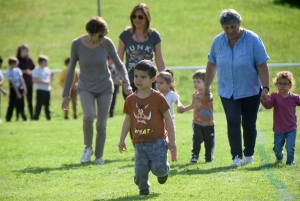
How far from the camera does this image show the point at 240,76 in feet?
32.8

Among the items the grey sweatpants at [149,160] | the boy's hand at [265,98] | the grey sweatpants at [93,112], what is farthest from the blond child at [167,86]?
the grey sweatpants at [149,160]

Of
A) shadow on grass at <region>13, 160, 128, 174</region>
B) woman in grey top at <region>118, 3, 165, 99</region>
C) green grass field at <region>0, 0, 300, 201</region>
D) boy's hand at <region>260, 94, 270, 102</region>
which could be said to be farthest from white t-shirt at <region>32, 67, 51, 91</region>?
boy's hand at <region>260, 94, 270, 102</region>

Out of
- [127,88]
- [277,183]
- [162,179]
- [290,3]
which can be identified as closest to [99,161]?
[127,88]

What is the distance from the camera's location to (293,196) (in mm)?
7492

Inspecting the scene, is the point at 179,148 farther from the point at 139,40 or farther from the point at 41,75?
the point at 41,75

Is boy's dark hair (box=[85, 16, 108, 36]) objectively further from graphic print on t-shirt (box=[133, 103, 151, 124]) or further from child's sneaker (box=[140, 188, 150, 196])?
child's sneaker (box=[140, 188, 150, 196])

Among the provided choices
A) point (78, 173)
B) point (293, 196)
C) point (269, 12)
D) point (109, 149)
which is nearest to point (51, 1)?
point (269, 12)

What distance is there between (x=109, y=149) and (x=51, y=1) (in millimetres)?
33433

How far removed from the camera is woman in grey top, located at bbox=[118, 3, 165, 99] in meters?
11.5

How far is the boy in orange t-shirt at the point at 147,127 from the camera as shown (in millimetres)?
7922

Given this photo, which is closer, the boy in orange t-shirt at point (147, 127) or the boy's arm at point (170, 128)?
the boy in orange t-shirt at point (147, 127)

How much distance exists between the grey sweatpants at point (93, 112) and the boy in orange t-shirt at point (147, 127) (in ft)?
10.7

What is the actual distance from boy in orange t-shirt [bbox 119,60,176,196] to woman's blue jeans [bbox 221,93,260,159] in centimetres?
226

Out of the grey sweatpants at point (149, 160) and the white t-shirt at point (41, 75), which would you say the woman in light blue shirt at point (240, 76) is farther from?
the white t-shirt at point (41, 75)
